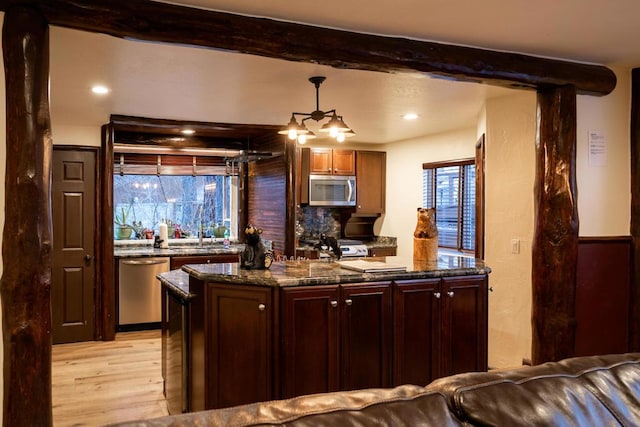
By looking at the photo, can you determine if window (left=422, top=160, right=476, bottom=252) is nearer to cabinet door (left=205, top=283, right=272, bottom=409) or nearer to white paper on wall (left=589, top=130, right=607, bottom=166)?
white paper on wall (left=589, top=130, right=607, bottom=166)

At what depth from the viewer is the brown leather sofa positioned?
107cm

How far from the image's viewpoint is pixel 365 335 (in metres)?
3.03

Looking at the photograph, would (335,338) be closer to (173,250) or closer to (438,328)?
(438,328)

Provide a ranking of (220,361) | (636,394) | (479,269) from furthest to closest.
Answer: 1. (479,269)
2. (220,361)
3. (636,394)

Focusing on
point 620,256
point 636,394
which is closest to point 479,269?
point 620,256

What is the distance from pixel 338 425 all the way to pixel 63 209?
4.99 m

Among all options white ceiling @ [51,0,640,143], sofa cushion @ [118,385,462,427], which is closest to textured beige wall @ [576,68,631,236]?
white ceiling @ [51,0,640,143]

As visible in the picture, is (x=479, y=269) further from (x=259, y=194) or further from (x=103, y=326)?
(x=103, y=326)

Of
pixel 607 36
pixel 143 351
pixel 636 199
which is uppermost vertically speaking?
pixel 607 36

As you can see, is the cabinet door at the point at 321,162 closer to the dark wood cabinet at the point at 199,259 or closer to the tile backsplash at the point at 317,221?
the tile backsplash at the point at 317,221

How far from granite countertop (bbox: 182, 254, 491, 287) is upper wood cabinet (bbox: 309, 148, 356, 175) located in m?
3.05

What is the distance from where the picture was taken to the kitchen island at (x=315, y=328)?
9.25ft

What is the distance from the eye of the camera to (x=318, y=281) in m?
2.87

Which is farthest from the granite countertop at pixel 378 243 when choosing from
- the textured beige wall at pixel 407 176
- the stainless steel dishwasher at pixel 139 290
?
the stainless steel dishwasher at pixel 139 290
